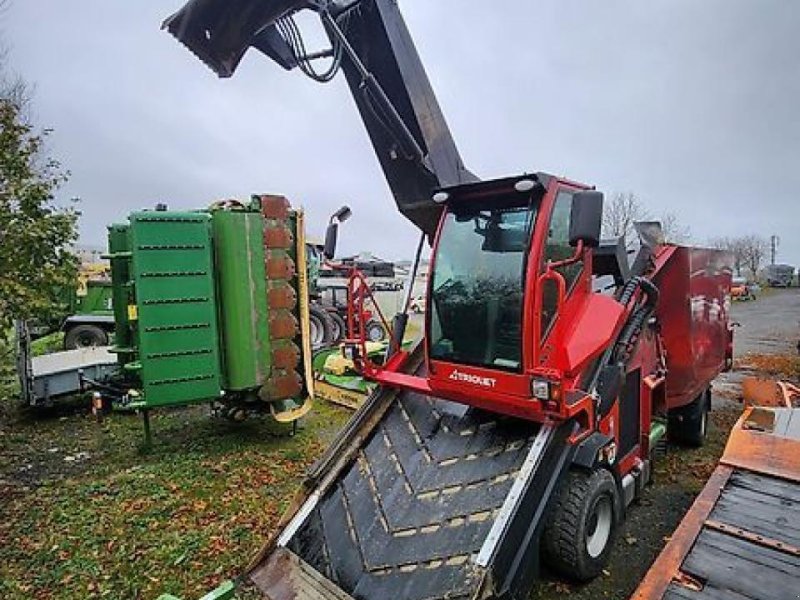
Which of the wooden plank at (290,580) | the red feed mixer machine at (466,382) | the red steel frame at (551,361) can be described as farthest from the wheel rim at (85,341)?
the wooden plank at (290,580)

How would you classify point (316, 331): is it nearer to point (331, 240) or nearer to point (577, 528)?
point (331, 240)

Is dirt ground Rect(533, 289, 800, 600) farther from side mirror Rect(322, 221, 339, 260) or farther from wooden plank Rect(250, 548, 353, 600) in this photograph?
side mirror Rect(322, 221, 339, 260)

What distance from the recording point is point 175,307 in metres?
5.24

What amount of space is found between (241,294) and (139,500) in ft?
7.18

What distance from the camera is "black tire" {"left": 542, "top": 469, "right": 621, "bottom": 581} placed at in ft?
9.86

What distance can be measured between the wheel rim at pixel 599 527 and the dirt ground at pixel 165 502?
243mm

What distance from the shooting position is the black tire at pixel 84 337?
1037cm

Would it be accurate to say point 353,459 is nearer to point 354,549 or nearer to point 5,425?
point 354,549

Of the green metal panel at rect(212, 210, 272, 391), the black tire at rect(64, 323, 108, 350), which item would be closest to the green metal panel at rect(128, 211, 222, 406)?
the green metal panel at rect(212, 210, 272, 391)

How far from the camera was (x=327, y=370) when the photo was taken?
8133 mm

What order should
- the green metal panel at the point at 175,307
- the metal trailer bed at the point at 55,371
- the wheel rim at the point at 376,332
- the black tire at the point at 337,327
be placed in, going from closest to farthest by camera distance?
the green metal panel at the point at 175,307, the metal trailer bed at the point at 55,371, the black tire at the point at 337,327, the wheel rim at the point at 376,332

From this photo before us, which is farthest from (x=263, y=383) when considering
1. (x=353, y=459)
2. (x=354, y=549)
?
(x=354, y=549)

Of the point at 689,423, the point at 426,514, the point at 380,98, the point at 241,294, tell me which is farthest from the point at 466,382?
the point at 689,423

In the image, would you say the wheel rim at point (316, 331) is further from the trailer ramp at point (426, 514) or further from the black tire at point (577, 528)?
the black tire at point (577, 528)
